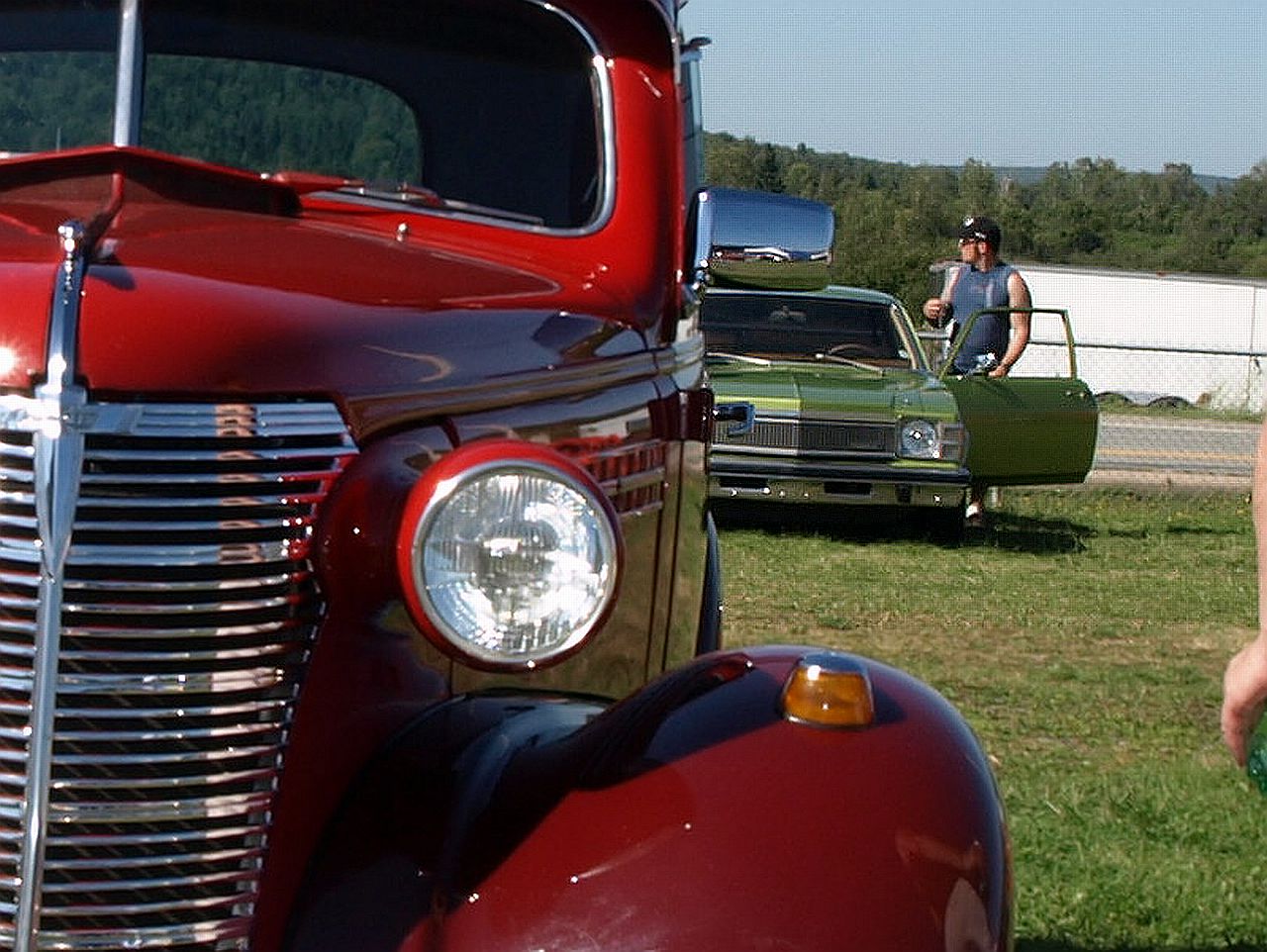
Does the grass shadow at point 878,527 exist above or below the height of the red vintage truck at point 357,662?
below

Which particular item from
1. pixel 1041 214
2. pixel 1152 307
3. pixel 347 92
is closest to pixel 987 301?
pixel 347 92

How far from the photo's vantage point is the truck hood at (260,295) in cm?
169

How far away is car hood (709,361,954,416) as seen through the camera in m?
9.70

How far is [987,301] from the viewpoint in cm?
1046

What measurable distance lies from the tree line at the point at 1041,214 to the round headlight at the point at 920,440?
25612mm

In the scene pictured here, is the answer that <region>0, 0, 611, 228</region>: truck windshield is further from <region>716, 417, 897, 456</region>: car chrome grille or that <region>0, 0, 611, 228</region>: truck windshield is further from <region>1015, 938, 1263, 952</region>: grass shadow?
<region>716, 417, 897, 456</region>: car chrome grille

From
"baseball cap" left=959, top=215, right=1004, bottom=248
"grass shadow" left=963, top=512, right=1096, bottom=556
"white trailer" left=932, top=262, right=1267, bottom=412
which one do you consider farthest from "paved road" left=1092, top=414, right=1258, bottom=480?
"white trailer" left=932, top=262, right=1267, bottom=412

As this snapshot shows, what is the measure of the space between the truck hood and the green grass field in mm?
2037

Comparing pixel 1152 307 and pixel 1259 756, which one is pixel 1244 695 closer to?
pixel 1259 756

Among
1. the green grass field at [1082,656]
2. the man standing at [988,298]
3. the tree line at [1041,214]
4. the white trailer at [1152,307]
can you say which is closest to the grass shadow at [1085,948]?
the green grass field at [1082,656]

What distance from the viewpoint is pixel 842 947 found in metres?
1.74

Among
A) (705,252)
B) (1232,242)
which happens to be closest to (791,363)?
(705,252)

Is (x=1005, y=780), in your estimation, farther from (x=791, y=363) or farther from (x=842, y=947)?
(x=791, y=363)

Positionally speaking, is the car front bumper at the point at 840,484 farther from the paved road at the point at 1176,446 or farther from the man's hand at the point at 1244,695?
the man's hand at the point at 1244,695
